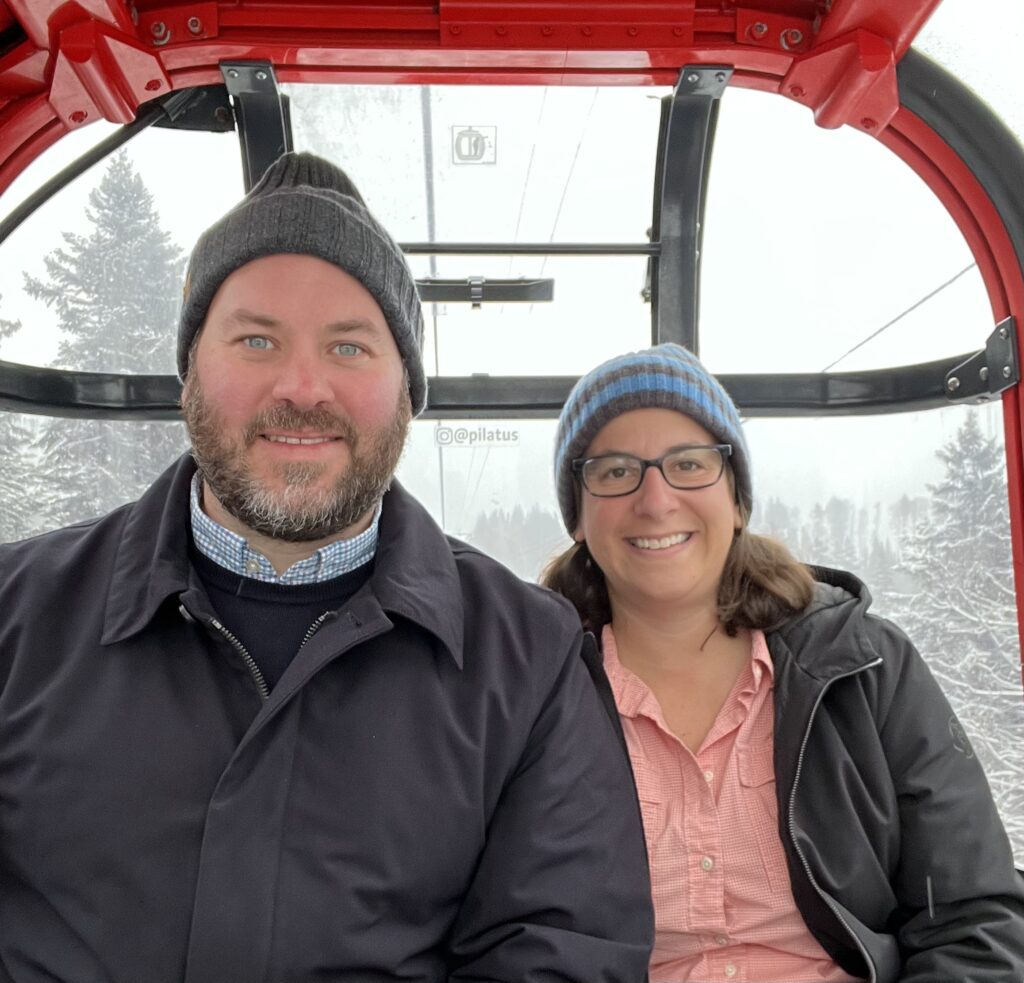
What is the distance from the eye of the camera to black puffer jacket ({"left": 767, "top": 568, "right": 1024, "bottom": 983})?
1892 millimetres

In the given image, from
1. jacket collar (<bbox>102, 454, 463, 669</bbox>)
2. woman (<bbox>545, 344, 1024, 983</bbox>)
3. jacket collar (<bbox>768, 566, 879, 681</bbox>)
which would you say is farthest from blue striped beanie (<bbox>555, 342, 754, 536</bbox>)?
jacket collar (<bbox>102, 454, 463, 669</bbox>)

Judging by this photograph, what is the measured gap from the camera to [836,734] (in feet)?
Result: 6.61

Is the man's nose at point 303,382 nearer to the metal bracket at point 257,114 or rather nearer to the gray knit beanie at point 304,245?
the gray knit beanie at point 304,245

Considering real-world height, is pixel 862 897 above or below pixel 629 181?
below

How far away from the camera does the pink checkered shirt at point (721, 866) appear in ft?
6.49

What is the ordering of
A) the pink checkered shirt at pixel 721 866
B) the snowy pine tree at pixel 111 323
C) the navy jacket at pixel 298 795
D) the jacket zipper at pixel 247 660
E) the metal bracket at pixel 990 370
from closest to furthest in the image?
1. the navy jacket at pixel 298 795
2. the jacket zipper at pixel 247 660
3. the pink checkered shirt at pixel 721 866
4. the metal bracket at pixel 990 370
5. the snowy pine tree at pixel 111 323

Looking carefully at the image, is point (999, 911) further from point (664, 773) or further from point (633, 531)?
point (633, 531)

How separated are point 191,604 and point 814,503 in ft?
6.18

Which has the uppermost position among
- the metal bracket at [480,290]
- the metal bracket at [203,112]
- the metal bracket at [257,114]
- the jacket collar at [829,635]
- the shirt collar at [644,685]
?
the metal bracket at [203,112]

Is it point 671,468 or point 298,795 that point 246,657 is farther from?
point 671,468

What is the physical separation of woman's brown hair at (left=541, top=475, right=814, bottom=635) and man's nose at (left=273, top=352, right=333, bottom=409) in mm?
784

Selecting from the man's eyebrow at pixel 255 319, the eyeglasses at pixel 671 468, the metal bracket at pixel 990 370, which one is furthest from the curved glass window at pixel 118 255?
the metal bracket at pixel 990 370

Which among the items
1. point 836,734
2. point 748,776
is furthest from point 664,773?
point 836,734

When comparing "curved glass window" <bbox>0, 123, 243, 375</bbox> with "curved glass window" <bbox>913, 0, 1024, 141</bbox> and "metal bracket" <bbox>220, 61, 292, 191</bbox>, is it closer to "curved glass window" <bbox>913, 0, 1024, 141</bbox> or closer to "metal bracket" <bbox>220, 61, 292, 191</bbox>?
"metal bracket" <bbox>220, 61, 292, 191</bbox>
